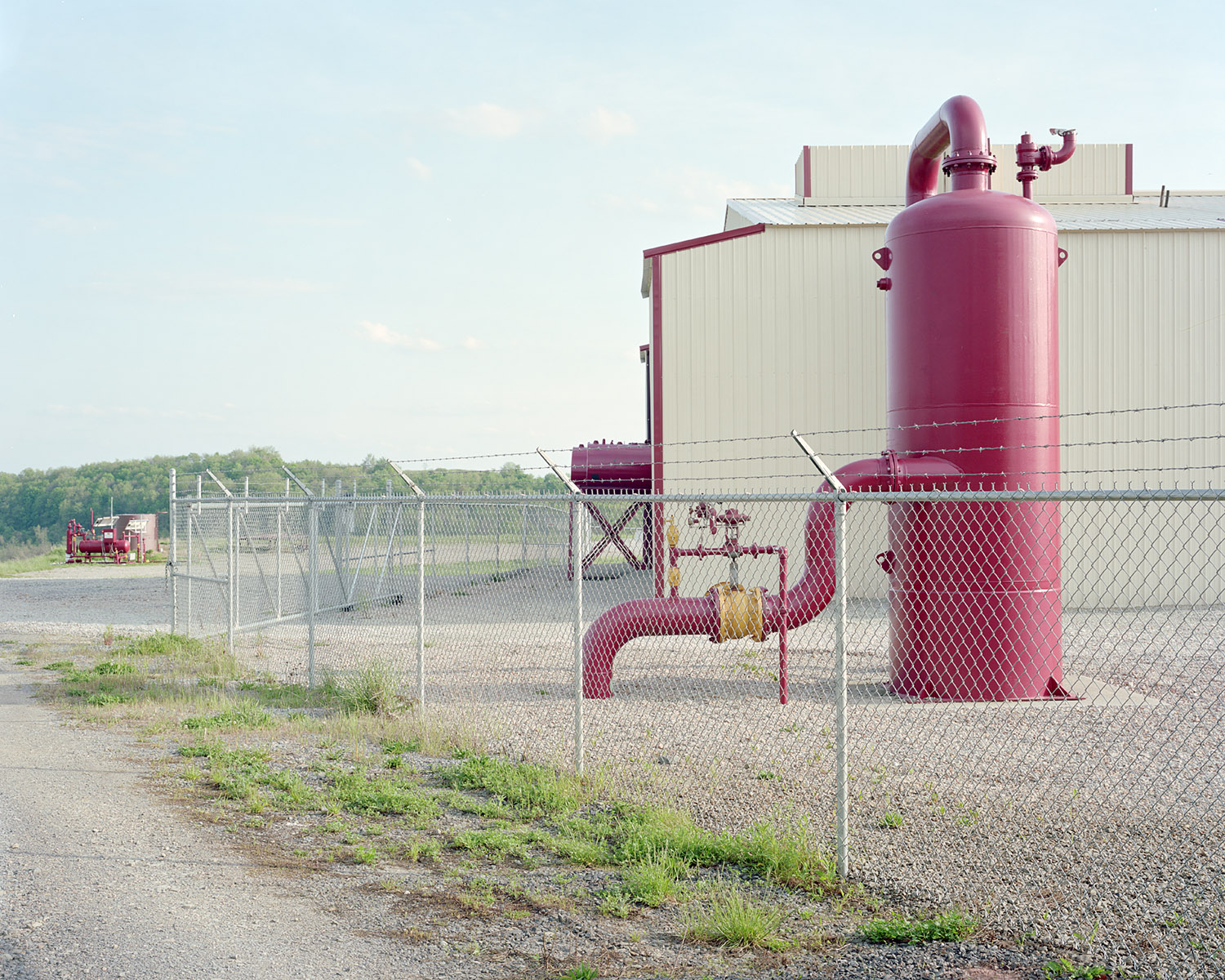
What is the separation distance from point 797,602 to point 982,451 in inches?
88.2

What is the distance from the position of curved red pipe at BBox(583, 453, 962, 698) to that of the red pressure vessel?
27 cm

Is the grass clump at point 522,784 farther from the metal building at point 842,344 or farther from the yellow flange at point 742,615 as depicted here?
the metal building at point 842,344

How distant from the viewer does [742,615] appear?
31.1ft

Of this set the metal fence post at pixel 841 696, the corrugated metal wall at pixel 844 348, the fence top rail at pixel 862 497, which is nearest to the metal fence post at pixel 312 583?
the fence top rail at pixel 862 497

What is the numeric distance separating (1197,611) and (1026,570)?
32.1 ft

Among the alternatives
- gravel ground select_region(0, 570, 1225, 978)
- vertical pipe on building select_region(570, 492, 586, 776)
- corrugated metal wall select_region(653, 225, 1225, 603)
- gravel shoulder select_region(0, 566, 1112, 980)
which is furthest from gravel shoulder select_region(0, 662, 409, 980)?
corrugated metal wall select_region(653, 225, 1225, 603)

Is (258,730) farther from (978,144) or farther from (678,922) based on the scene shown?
(978,144)

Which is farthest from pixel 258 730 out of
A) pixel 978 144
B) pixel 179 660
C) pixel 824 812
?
pixel 978 144

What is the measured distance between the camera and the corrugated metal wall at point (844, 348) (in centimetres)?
1720

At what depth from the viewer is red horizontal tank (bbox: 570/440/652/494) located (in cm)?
2172

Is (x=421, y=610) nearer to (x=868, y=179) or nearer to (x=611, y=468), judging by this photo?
(x=611, y=468)

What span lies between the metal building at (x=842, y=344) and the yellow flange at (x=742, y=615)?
739 centimetres

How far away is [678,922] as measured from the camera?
446 centimetres

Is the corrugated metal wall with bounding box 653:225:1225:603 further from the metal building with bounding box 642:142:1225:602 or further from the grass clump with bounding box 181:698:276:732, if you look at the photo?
the grass clump with bounding box 181:698:276:732
